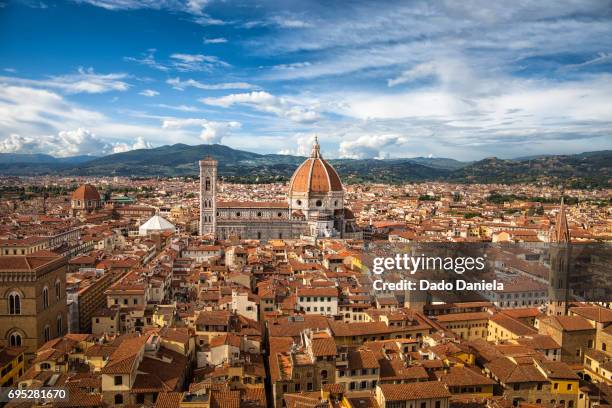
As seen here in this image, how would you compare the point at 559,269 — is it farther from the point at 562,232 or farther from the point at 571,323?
the point at 571,323

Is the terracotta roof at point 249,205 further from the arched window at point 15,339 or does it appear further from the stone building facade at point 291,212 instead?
the arched window at point 15,339

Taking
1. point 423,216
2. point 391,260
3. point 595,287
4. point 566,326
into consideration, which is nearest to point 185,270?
point 391,260

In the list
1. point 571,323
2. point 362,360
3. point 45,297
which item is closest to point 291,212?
point 45,297

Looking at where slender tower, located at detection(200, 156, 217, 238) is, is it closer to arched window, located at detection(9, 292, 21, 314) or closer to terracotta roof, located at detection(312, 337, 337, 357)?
arched window, located at detection(9, 292, 21, 314)

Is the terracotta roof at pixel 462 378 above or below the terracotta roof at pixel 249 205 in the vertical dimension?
below

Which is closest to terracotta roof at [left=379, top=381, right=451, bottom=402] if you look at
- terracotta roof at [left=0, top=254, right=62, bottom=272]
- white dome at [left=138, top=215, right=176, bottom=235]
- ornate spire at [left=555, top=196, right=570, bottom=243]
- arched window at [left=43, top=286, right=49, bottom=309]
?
arched window at [left=43, top=286, right=49, bottom=309]

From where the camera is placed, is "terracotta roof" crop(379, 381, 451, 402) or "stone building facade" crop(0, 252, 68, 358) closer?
"terracotta roof" crop(379, 381, 451, 402)

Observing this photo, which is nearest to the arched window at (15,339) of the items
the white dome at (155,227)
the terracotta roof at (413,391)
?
the terracotta roof at (413,391)
